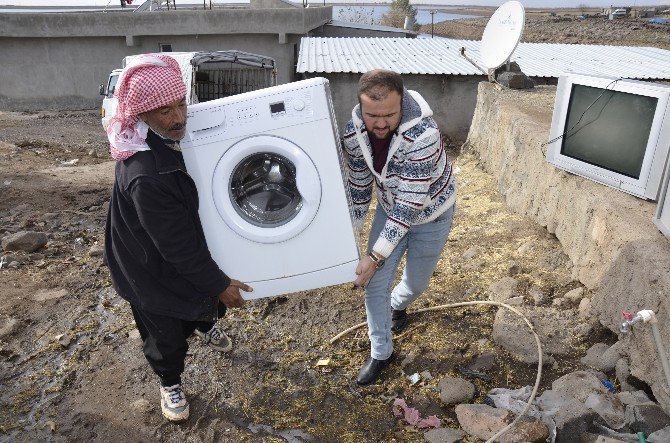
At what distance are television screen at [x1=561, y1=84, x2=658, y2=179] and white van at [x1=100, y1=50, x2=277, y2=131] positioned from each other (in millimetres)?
7074

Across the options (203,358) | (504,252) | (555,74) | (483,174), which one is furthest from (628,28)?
(203,358)

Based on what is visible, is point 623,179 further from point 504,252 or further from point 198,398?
point 198,398

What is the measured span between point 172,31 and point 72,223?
430 inches

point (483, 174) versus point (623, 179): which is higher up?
point (623, 179)

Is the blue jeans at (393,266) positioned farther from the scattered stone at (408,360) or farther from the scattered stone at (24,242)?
the scattered stone at (24,242)

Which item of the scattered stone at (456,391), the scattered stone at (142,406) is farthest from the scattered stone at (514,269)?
the scattered stone at (142,406)

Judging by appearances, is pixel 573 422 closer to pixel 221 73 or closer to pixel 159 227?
pixel 159 227

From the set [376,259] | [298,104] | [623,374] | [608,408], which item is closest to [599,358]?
[623,374]

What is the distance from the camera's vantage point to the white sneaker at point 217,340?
10.0 feet

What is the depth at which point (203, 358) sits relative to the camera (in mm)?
3059

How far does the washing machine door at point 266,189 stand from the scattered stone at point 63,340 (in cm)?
159

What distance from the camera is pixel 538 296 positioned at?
11.0 feet

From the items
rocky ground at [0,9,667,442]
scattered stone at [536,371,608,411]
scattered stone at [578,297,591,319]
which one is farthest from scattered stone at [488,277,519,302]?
scattered stone at [536,371,608,411]

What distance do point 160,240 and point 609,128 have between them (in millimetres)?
2765
